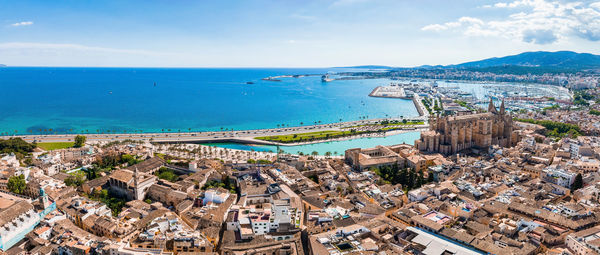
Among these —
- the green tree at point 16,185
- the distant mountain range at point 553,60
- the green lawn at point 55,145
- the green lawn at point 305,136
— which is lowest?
the green lawn at point 305,136

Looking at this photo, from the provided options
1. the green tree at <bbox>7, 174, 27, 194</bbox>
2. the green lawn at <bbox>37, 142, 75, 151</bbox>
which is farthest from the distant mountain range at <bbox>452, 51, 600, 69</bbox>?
the green tree at <bbox>7, 174, 27, 194</bbox>

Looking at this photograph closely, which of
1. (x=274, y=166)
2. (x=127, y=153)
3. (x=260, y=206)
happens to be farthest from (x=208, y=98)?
(x=260, y=206)

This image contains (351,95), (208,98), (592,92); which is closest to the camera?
(592,92)

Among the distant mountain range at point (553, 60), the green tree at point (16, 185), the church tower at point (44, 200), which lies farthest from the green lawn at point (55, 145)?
the distant mountain range at point (553, 60)

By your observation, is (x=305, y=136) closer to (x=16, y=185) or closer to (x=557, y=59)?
(x=16, y=185)

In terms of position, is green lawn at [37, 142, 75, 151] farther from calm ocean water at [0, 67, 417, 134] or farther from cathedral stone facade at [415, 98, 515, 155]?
cathedral stone facade at [415, 98, 515, 155]

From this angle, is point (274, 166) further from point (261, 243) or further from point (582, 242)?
point (582, 242)

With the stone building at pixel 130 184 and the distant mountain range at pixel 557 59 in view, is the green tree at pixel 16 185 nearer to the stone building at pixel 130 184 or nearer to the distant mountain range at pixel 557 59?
the stone building at pixel 130 184

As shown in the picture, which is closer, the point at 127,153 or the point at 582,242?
the point at 582,242
